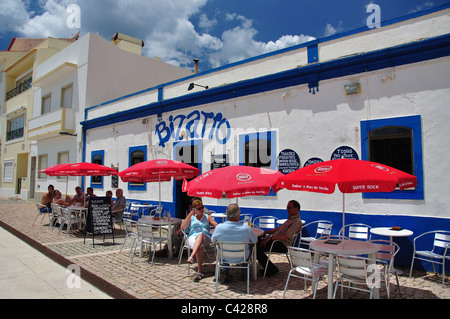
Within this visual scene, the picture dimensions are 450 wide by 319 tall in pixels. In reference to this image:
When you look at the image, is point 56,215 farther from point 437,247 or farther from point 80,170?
point 437,247

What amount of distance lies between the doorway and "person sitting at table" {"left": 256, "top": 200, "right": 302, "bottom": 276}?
200 inches

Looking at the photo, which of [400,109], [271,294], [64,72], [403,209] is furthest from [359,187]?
[64,72]

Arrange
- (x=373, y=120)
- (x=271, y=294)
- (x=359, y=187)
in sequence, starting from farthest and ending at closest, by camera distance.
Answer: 1. (x=373, y=120)
2. (x=271, y=294)
3. (x=359, y=187)

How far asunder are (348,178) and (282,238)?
1892mm

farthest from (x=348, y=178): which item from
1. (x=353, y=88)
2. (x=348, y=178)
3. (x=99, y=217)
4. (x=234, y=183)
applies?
(x=99, y=217)

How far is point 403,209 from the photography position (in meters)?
6.42

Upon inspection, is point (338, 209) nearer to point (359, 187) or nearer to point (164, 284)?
point (359, 187)

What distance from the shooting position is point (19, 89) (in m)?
25.5

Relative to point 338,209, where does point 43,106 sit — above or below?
above

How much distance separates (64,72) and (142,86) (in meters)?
4.30

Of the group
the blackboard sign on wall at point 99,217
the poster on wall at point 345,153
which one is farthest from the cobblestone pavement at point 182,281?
the poster on wall at point 345,153

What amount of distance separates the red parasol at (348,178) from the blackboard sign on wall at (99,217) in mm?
5671
